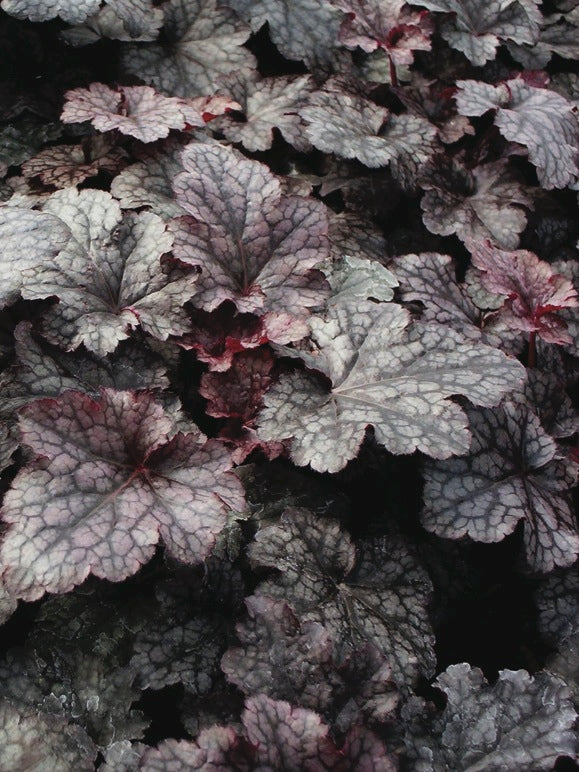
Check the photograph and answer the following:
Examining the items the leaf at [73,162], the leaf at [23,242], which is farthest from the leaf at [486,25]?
the leaf at [23,242]

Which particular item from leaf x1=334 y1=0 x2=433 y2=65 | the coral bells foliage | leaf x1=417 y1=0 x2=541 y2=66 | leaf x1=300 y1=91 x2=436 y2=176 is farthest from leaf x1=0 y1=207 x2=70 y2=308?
leaf x1=417 y1=0 x2=541 y2=66

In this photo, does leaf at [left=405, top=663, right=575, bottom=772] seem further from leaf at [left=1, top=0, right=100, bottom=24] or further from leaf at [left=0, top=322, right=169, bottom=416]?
leaf at [left=1, top=0, right=100, bottom=24]

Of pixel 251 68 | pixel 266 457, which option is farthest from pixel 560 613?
pixel 251 68

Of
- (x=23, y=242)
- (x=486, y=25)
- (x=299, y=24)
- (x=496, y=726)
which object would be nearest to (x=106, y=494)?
(x=23, y=242)

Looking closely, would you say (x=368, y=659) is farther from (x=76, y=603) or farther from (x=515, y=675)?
(x=76, y=603)

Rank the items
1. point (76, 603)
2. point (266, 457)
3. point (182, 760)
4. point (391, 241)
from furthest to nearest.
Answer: point (391, 241)
point (266, 457)
point (76, 603)
point (182, 760)

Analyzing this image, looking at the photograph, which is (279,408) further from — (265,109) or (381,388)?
(265,109)
